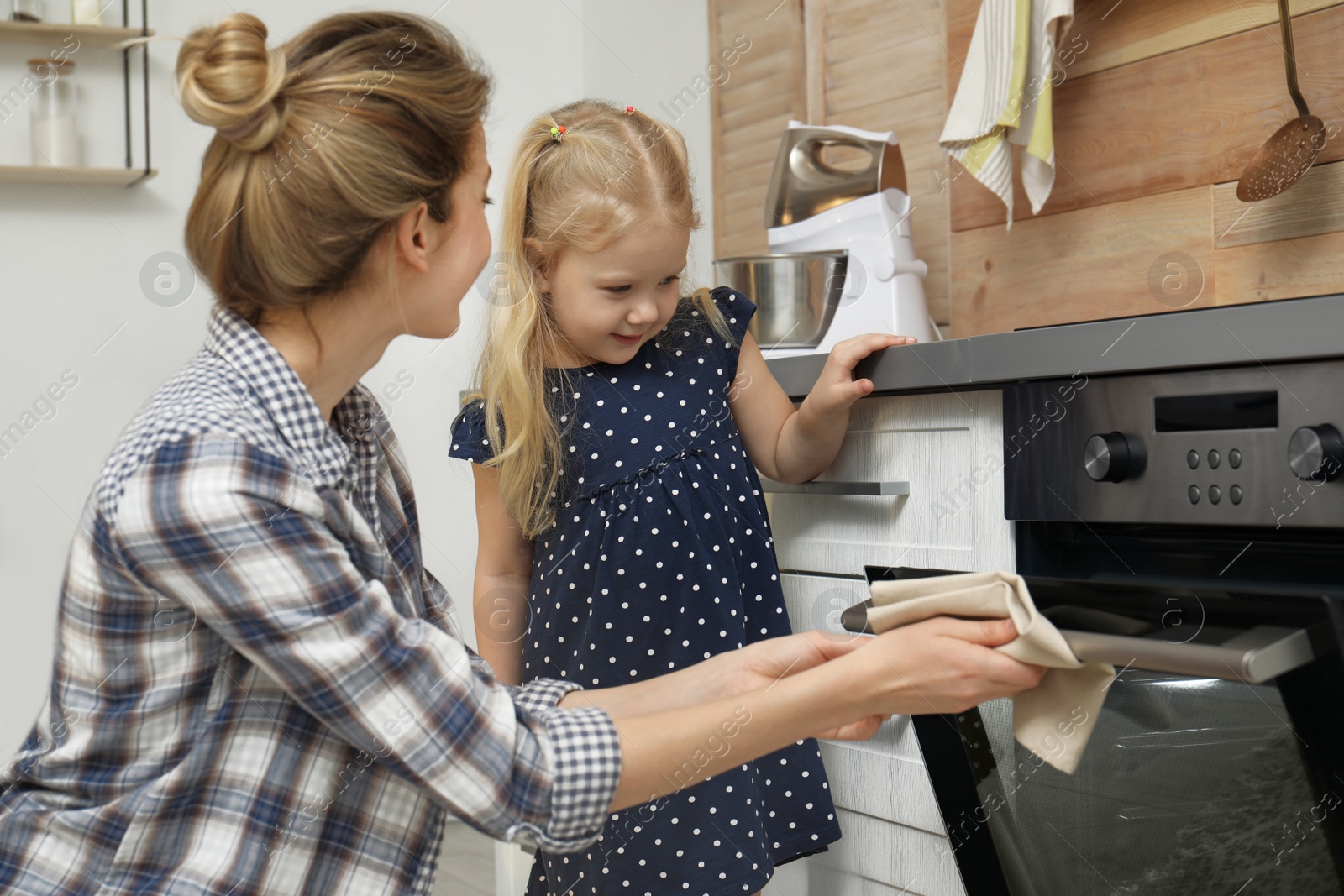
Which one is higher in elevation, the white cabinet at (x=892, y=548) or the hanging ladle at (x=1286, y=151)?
the hanging ladle at (x=1286, y=151)

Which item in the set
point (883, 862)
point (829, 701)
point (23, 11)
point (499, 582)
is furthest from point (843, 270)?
point (23, 11)

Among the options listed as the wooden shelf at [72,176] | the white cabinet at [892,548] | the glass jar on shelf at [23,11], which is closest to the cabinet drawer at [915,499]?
the white cabinet at [892,548]

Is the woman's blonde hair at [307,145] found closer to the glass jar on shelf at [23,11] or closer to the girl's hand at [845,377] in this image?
the girl's hand at [845,377]

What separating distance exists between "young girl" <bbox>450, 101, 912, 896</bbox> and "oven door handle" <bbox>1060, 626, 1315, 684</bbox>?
487 mm

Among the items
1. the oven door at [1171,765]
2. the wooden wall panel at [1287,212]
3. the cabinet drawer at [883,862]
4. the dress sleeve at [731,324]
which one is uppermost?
the wooden wall panel at [1287,212]

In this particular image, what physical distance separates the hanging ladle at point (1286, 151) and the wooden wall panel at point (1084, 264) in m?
0.10

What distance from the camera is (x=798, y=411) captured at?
1.17 metres

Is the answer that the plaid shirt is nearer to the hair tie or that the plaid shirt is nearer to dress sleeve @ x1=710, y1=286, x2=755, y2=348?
the hair tie

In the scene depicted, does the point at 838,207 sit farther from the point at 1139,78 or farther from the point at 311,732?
the point at 311,732

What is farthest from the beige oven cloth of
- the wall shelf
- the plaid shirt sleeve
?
the wall shelf

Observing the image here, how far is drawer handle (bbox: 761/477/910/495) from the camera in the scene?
110 centimetres

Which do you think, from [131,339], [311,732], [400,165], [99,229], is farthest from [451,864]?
[400,165]

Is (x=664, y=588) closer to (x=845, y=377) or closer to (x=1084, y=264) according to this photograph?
(x=845, y=377)

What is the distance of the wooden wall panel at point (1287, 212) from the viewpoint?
3.75 ft
